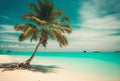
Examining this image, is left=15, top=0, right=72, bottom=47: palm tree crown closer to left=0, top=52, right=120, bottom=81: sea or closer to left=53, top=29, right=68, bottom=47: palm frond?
left=53, top=29, right=68, bottom=47: palm frond

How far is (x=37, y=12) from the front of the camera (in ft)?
27.9

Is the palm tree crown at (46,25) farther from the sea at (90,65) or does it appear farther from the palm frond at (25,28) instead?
the sea at (90,65)

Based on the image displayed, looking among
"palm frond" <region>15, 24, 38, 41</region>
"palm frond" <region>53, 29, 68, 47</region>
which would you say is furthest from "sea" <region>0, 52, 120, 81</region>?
"palm frond" <region>15, 24, 38, 41</region>

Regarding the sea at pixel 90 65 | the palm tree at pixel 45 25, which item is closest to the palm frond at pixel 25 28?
the palm tree at pixel 45 25

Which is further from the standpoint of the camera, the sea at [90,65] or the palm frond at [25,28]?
the sea at [90,65]

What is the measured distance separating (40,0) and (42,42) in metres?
2.37

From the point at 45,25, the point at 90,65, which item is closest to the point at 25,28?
the point at 45,25

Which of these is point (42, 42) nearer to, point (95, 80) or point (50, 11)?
point (50, 11)

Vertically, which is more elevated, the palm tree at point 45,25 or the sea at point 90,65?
the palm tree at point 45,25

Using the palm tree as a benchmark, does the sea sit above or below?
below

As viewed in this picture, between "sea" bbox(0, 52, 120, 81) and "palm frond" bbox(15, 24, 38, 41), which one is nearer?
"palm frond" bbox(15, 24, 38, 41)

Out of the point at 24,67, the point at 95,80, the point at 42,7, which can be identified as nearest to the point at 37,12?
the point at 42,7

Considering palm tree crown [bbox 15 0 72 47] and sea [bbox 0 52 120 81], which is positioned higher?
palm tree crown [bbox 15 0 72 47]

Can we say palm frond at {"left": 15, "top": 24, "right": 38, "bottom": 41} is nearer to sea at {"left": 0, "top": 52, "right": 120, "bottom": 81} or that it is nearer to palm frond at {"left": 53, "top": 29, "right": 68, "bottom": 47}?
palm frond at {"left": 53, "top": 29, "right": 68, "bottom": 47}
